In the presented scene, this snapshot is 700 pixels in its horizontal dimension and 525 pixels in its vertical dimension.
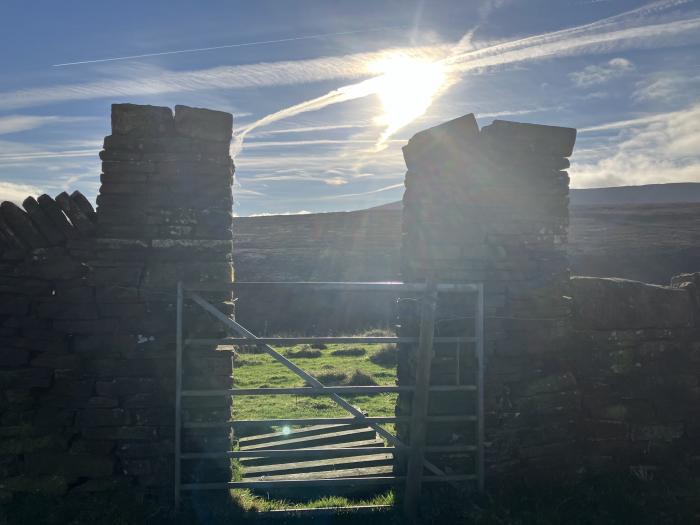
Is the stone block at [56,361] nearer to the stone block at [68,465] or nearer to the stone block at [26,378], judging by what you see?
the stone block at [26,378]

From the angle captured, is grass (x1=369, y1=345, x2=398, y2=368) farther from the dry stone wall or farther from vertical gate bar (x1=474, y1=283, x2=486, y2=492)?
vertical gate bar (x1=474, y1=283, x2=486, y2=492)

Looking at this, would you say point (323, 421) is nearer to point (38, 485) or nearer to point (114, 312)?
point (114, 312)

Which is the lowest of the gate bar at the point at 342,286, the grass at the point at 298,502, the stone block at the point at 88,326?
the grass at the point at 298,502

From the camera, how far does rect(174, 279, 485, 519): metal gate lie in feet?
16.0

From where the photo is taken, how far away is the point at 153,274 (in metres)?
5.00

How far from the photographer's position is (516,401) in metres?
5.55

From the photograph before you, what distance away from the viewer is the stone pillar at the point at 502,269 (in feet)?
18.0

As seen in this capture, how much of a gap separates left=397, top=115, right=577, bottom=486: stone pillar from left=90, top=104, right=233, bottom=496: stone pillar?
1.99 m

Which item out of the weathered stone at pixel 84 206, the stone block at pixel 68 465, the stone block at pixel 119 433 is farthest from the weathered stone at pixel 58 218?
the stone block at pixel 68 465

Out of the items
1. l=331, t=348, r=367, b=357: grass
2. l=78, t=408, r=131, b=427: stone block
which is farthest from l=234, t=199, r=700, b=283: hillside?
l=78, t=408, r=131, b=427: stone block

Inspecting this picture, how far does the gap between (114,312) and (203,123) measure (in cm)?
186

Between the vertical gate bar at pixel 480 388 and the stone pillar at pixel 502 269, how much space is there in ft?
0.44

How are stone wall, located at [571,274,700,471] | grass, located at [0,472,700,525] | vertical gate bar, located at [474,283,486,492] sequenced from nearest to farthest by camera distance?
grass, located at [0,472,700,525] < vertical gate bar, located at [474,283,486,492] < stone wall, located at [571,274,700,471]

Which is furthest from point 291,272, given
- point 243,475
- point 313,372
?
point 243,475
